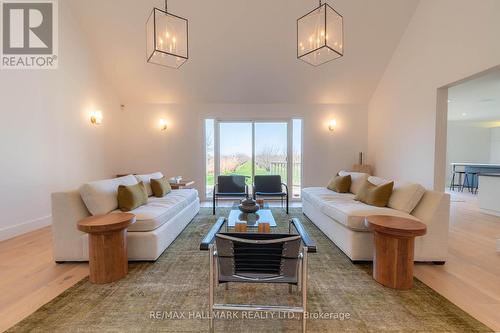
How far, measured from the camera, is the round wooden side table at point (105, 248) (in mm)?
2160

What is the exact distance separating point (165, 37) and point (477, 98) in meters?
7.16

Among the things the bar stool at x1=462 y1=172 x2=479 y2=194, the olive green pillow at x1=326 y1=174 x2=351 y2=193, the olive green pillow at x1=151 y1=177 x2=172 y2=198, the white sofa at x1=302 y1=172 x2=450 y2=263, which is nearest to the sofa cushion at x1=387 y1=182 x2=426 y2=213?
the white sofa at x1=302 y1=172 x2=450 y2=263

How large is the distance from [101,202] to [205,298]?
1.58 m

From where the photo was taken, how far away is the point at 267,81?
5379 millimetres

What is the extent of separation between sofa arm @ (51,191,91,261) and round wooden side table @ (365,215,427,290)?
9.64 feet

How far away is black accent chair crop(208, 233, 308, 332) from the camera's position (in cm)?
148

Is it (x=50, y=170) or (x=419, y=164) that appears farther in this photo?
(x=419, y=164)

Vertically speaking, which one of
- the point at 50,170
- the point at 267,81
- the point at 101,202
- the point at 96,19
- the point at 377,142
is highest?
the point at 96,19

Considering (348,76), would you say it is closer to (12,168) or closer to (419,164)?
(419,164)

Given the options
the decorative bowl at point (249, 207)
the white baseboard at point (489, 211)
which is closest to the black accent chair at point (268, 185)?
the decorative bowl at point (249, 207)

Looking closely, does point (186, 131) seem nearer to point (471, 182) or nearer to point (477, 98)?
point (477, 98)

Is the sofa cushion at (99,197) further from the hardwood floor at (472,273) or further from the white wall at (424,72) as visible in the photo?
the white wall at (424,72)

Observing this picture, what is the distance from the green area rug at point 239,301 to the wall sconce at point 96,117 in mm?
3610


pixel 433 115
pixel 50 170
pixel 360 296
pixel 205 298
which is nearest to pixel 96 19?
pixel 50 170
